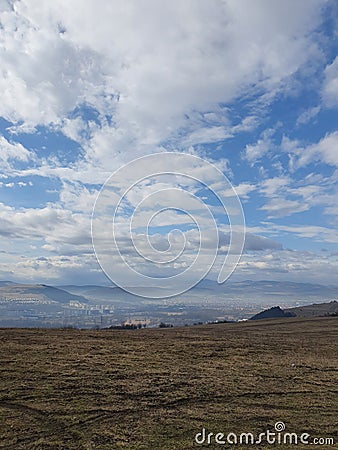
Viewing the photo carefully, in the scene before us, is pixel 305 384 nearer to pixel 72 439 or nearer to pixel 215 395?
pixel 215 395

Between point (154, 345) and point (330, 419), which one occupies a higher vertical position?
point (154, 345)

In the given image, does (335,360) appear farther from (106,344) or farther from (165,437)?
(165,437)

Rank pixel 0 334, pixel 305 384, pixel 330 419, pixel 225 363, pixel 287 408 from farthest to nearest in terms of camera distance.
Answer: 1. pixel 0 334
2. pixel 225 363
3. pixel 305 384
4. pixel 287 408
5. pixel 330 419

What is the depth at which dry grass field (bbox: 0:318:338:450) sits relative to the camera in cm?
1043

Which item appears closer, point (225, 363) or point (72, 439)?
point (72, 439)

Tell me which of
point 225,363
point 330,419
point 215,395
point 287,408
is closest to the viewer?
point 330,419

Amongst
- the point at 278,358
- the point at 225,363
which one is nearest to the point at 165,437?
the point at 225,363

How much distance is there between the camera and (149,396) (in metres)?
13.8

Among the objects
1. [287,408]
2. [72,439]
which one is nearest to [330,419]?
[287,408]

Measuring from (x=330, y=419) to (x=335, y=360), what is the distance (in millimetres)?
12296

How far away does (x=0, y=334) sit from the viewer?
88.0 feet

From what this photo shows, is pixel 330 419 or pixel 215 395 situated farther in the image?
pixel 215 395

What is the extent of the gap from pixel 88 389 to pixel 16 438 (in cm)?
437

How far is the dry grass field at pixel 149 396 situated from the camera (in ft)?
34.2
